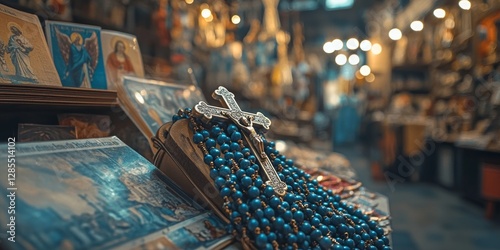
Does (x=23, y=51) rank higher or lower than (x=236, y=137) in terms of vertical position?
higher

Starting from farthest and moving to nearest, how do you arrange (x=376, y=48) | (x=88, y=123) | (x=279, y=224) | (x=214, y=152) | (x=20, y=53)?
(x=376, y=48)
(x=88, y=123)
(x=20, y=53)
(x=214, y=152)
(x=279, y=224)

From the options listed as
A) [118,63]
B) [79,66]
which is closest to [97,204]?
[79,66]

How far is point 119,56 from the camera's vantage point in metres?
1.38

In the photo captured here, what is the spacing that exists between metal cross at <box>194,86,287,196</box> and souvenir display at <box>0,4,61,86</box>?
0.49 meters

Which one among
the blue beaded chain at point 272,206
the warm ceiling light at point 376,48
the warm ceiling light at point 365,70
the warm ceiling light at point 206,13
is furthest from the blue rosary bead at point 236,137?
the warm ceiling light at point 365,70

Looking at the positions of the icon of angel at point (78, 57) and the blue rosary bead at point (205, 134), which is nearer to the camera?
the blue rosary bead at point (205, 134)

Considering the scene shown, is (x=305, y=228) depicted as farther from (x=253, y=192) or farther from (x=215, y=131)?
(x=215, y=131)

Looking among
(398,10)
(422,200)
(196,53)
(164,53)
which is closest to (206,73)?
(196,53)

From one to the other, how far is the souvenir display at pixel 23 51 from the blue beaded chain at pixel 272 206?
441 mm

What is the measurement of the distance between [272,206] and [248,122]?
11.3 inches

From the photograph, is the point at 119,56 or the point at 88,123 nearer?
the point at 88,123

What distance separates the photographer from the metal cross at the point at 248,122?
888 mm

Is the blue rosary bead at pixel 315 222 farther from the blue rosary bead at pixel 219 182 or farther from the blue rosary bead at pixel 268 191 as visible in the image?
the blue rosary bead at pixel 219 182

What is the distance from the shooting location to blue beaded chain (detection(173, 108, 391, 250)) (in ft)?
2.52
